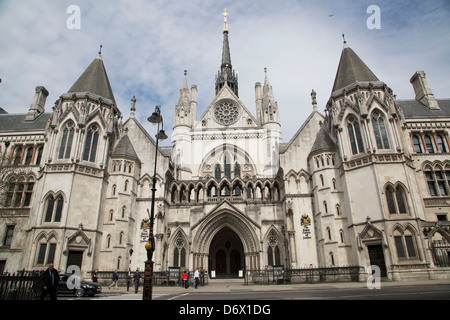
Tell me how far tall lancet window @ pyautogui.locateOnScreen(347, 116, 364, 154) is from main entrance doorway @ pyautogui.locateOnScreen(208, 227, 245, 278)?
609 inches

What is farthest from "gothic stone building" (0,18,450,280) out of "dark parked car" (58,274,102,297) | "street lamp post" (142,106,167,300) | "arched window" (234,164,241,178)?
"street lamp post" (142,106,167,300)

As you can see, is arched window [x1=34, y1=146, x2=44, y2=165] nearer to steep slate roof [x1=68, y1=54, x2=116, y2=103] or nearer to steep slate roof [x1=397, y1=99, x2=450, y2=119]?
steep slate roof [x1=68, y1=54, x2=116, y2=103]

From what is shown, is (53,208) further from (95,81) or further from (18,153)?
(95,81)

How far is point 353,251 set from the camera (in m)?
22.3

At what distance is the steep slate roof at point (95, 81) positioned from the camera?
87.7 feet

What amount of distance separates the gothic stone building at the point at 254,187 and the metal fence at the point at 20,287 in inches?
415

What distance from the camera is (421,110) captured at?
29406 mm

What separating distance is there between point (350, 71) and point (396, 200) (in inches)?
473

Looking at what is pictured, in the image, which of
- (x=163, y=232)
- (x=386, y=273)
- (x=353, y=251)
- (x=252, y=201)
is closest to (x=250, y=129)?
(x=252, y=201)

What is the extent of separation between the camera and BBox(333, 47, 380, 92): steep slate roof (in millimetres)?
25984

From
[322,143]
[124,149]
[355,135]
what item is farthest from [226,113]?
[355,135]

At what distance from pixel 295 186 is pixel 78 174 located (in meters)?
18.4

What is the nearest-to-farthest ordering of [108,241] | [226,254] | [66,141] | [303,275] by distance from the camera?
[303,275] < [108,241] < [66,141] < [226,254]
